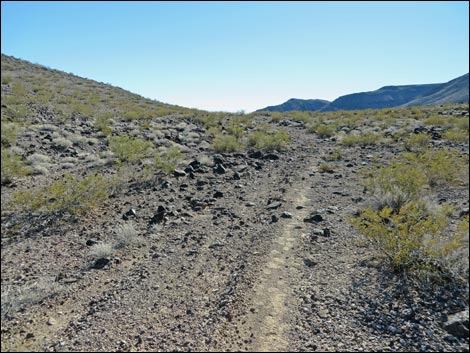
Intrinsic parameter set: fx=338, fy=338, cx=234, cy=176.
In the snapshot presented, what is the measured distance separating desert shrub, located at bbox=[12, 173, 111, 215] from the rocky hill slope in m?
0.04

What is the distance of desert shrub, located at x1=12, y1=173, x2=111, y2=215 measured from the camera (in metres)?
8.99

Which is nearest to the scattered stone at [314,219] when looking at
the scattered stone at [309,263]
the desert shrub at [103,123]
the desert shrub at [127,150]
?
the scattered stone at [309,263]

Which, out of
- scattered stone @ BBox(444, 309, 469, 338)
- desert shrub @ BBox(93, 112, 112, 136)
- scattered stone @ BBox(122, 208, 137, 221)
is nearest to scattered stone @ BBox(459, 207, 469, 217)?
scattered stone @ BBox(444, 309, 469, 338)

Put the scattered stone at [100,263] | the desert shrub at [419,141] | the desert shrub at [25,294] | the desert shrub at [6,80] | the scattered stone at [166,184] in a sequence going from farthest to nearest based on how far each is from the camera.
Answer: the desert shrub at [6,80], the desert shrub at [419,141], the scattered stone at [166,184], the scattered stone at [100,263], the desert shrub at [25,294]

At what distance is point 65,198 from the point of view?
947 centimetres

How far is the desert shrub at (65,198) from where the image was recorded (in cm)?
899

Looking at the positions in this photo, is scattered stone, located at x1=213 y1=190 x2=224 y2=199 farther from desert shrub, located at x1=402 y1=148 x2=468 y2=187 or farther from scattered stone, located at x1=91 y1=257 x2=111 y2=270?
desert shrub, located at x1=402 y1=148 x2=468 y2=187

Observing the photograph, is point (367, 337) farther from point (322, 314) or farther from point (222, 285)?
point (222, 285)

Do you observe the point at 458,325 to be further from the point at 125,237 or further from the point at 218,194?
the point at 218,194

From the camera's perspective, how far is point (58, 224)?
28.4 ft

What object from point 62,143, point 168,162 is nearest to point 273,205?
point 168,162

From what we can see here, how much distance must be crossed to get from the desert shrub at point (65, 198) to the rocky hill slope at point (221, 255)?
0.04 metres

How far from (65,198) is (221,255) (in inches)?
195

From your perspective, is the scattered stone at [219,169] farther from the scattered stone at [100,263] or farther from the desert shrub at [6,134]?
the scattered stone at [100,263]
